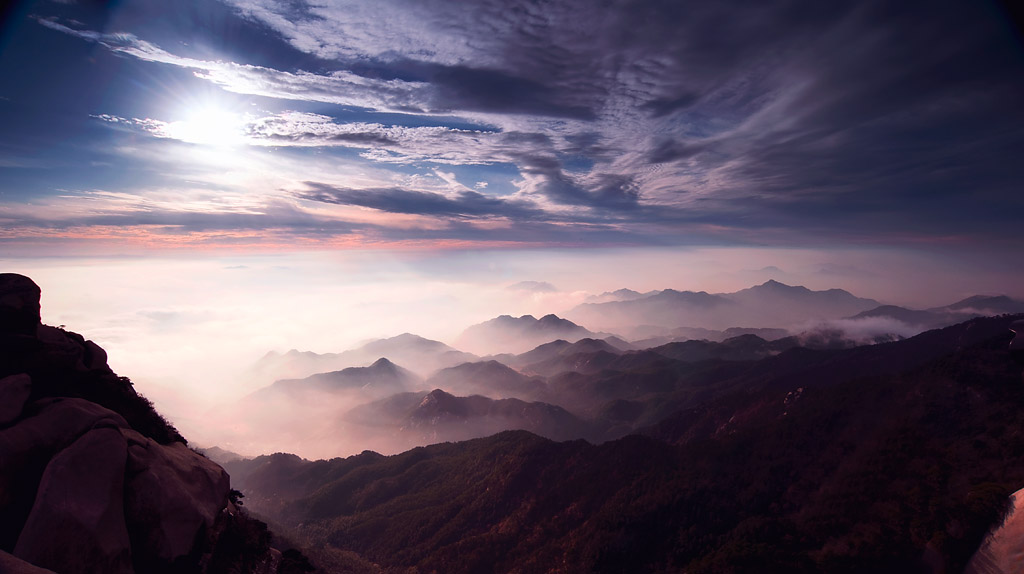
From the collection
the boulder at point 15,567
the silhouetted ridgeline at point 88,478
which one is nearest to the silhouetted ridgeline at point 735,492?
the silhouetted ridgeline at point 88,478

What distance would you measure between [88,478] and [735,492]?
117 metres

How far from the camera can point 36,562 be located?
49.1 feet

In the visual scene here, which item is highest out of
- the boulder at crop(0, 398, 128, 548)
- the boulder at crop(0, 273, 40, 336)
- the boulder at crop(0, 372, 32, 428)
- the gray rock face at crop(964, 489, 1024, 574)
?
the boulder at crop(0, 273, 40, 336)

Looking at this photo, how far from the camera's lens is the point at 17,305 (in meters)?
22.6

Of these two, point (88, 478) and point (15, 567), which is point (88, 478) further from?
point (15, 567)

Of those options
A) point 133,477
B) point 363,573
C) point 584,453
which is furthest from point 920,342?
point 133,477

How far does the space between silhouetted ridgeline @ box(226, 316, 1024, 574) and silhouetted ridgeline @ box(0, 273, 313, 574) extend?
75987 millimetres

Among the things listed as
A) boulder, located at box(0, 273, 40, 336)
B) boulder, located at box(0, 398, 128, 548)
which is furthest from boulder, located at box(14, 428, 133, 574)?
boulder, located at box(0, 273, 40, 336)

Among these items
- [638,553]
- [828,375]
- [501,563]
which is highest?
[828,375]

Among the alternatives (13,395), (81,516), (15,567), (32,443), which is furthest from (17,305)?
(15,567)

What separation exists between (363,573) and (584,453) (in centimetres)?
7105

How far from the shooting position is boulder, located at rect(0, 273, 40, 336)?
22219 mm

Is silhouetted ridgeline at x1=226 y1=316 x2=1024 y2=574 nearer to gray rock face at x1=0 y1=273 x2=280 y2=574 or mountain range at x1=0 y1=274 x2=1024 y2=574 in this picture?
mountain range at x1=0 y1=274 x2=1024 y2=574

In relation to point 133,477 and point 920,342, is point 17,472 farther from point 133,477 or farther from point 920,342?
point 920,342
